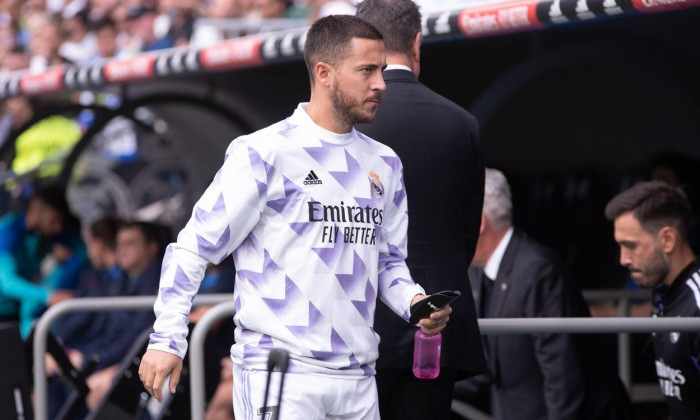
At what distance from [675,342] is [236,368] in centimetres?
169

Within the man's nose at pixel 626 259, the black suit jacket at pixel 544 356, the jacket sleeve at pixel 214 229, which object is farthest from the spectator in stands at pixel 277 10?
the jacket sleeve at pixel 214 229

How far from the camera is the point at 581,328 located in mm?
3984

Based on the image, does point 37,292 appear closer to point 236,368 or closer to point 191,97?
point 191,97

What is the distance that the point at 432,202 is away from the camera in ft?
11.5

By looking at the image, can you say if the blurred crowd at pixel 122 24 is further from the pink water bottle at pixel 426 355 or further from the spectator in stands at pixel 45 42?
the pink water bottle at pixel 426 355

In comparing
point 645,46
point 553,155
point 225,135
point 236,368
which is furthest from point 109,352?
point 236,368

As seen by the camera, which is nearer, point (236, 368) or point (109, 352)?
point (236, 368)

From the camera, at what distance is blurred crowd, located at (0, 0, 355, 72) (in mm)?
9289

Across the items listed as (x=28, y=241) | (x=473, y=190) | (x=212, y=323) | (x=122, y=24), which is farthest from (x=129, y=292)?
(x=122, y=24)

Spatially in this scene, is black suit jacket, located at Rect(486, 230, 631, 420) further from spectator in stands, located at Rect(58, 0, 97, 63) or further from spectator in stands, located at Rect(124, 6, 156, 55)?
spectator in stands, located at Rect(58, 0, 97, 63)

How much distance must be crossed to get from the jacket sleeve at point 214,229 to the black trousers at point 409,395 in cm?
65

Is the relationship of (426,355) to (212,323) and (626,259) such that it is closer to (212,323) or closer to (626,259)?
(212,323)

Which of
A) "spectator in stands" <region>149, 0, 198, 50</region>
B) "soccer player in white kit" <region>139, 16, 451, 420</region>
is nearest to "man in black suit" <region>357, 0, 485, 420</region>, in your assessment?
"soccer player in white kit" <region>139, 16, 451, 420</region>

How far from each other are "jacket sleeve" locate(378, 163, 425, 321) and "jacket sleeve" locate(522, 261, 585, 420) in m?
1.38
